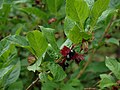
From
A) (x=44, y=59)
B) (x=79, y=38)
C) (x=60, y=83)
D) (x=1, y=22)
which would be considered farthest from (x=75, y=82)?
(x=1, y=22)

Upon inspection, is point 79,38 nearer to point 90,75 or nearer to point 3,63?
point 3,63

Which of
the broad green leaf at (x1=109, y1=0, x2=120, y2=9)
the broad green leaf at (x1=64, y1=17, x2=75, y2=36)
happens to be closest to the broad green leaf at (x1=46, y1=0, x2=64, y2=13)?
the broad green leaf at (x1=109, y1=0, x2=120, y2=9)

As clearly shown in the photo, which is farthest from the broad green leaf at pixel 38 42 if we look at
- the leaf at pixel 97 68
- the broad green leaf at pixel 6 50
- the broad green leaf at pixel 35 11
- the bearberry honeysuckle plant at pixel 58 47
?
the leaf at pixel 97 68

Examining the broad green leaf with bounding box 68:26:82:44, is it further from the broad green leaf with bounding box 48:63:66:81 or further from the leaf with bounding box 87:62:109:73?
the leaf with bounding box 87:62:109:73

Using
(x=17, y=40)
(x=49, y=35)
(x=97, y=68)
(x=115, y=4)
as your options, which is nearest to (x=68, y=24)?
(x=49, y=35)

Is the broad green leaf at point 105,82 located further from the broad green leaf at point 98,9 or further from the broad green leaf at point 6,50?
the broad green leaf at point 6,50

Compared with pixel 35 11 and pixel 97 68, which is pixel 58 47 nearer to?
pixel 35 11
